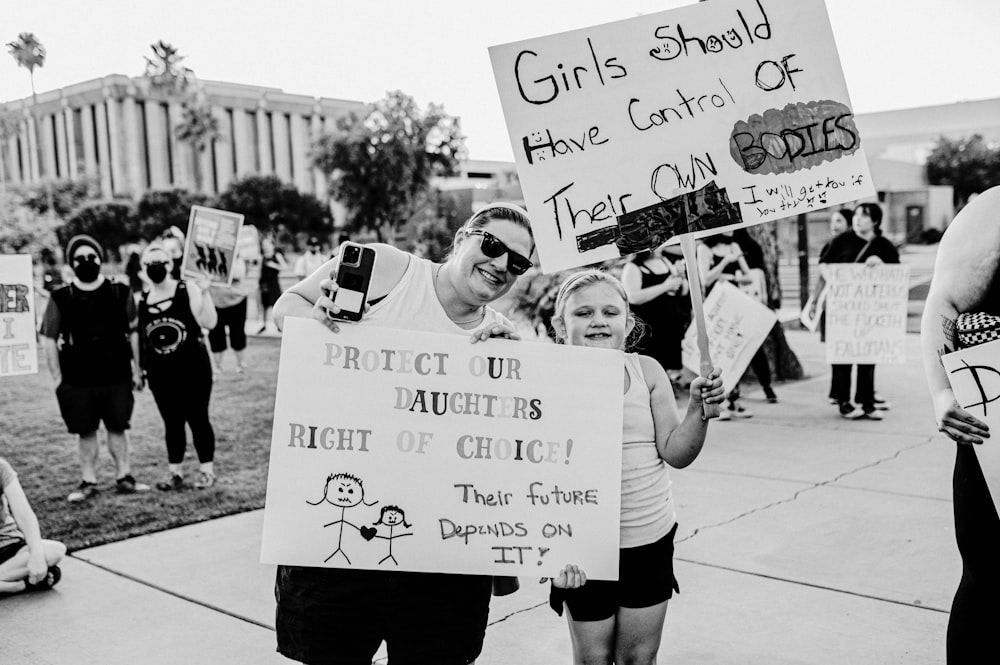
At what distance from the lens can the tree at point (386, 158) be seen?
46562mm

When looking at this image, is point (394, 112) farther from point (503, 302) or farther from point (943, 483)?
point (943, 483)

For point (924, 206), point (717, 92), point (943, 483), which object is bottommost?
point (943, 483)

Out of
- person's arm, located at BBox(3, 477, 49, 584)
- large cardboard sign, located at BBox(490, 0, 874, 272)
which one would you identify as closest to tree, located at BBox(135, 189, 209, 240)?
person's arm, located at BBox(3, 477, 49, 584)

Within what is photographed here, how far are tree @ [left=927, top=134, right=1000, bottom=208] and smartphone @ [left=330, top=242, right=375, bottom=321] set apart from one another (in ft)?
229

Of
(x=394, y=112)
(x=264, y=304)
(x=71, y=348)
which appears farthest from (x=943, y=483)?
(x=394, y=112)

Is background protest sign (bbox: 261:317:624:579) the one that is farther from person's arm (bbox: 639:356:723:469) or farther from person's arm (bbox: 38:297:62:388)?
person's arm (bbox: 38:297:62:388)

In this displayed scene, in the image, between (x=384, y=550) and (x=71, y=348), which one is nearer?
(x=384, y=550)

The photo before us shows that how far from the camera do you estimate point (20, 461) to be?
802cm

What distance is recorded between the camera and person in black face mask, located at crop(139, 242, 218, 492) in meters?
6.54

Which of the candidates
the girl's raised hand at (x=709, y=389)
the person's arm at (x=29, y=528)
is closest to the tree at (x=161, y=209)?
the person's arm at (x=29, y=528)

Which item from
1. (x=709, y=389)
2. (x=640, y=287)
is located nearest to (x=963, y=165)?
(x=640, y=287)

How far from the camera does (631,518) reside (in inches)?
107

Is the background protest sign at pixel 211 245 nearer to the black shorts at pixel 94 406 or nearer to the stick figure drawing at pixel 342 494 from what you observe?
the black shorts at pixel 94 406

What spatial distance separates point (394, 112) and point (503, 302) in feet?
103
